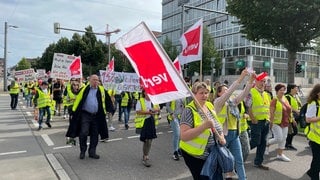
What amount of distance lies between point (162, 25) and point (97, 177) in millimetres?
74493

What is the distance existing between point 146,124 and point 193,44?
2.95 metres

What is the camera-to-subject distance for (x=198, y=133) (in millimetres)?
4066

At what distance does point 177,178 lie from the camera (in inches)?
266

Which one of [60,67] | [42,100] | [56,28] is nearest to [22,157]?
[42,100]

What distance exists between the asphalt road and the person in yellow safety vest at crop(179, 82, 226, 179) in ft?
8.30

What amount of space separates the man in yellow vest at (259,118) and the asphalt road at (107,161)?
1.31 ft

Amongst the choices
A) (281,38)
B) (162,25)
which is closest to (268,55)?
(162,25)

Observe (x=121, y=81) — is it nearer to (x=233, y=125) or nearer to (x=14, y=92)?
(x=233, y=125)

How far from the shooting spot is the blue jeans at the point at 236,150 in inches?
230

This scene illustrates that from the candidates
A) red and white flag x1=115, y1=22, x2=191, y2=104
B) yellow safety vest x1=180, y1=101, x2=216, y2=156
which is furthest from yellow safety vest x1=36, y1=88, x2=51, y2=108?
yellow safety vest x1=180, y1=101, x2=216, y2=156

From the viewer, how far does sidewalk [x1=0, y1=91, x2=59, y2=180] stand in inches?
272

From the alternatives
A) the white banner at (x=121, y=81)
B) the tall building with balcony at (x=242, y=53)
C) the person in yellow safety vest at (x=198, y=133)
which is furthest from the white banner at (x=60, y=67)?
the tall building with balcony at (x=242, y=53)

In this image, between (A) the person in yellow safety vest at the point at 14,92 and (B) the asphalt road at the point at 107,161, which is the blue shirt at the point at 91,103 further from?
(A) the person in yellow safety vest at the point at 14,92

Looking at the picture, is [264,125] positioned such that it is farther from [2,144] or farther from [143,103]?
[2,144]
